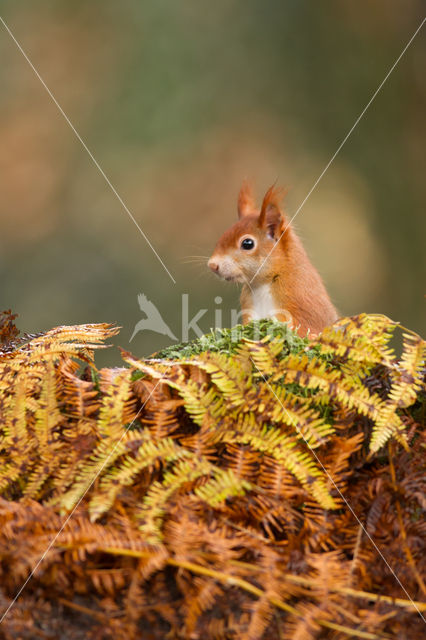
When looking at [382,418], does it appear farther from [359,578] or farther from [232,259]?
[232,259]

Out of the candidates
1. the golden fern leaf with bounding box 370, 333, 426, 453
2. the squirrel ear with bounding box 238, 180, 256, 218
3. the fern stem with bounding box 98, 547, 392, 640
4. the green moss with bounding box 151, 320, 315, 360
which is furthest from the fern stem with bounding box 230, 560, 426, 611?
the squirrel ear with bounding box 238, 180, 256, 218

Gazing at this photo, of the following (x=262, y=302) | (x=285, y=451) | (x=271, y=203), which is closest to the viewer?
(x=285, y=451)

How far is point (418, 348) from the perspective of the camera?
1.88 ft

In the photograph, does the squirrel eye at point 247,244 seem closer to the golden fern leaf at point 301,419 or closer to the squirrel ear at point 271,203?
the squirrel ear at point 271,203

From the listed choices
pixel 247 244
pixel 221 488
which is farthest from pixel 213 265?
pixel 221 488

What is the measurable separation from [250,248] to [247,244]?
1cm

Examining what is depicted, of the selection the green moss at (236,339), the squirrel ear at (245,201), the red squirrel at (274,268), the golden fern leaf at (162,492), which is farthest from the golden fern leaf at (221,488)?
the squirrel ear at (245,201)

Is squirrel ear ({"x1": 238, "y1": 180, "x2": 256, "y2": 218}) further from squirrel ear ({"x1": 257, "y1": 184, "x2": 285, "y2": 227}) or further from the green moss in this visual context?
the green moss

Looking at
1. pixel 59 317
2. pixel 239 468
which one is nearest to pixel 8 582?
pixel 239 468

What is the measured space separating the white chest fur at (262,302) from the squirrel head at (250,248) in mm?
33

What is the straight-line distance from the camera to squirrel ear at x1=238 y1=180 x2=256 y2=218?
1387 millimetres

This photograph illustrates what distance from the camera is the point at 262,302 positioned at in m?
1.37

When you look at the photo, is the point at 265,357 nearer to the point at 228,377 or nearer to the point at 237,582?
the point at 228,377

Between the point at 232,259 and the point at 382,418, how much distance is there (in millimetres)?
816
